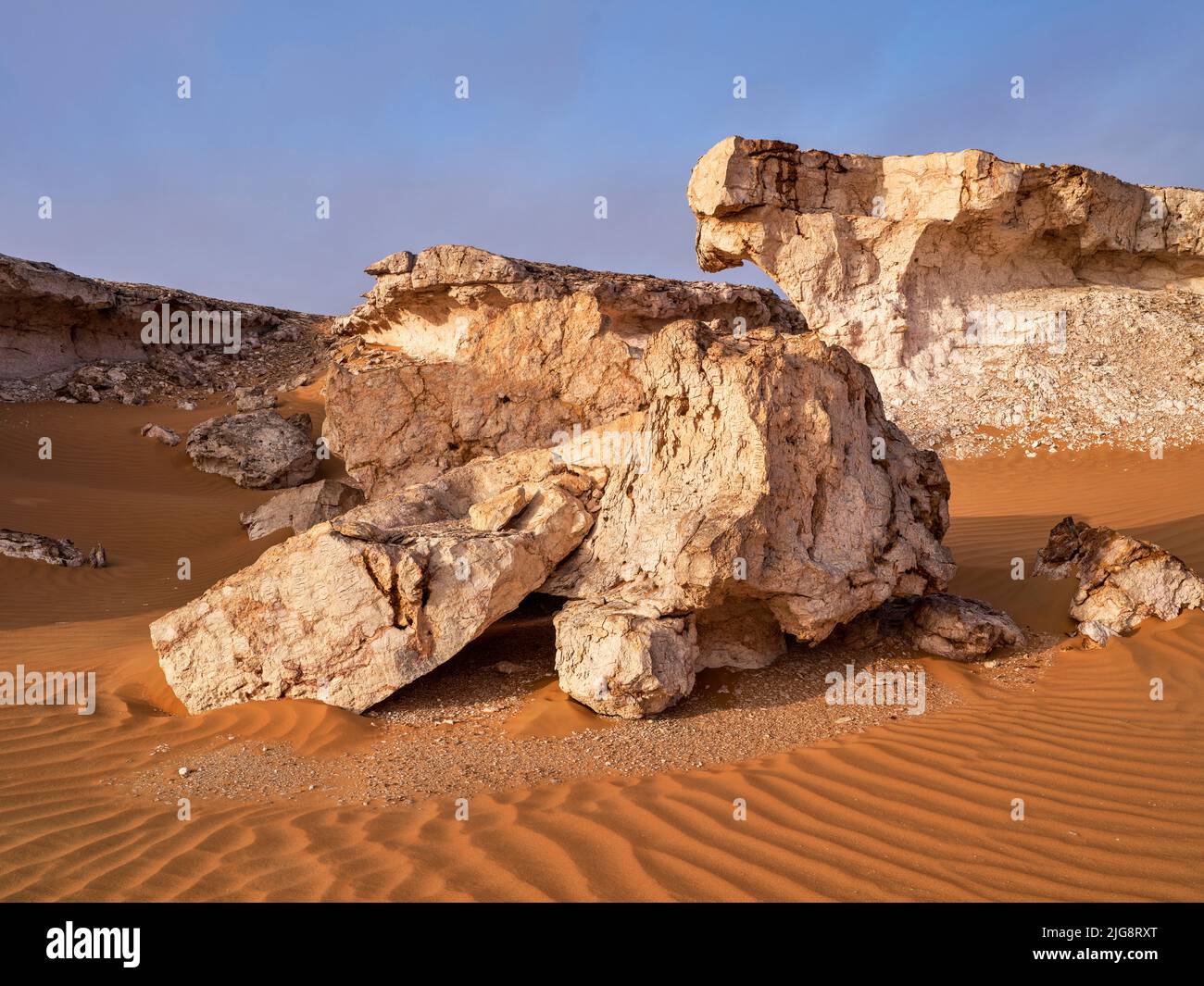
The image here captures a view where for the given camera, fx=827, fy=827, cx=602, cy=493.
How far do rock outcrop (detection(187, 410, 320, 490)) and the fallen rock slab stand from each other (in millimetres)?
2998

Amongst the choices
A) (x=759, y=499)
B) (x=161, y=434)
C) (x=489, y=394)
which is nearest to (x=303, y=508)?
(x=489, y=394)

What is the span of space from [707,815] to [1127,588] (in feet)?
14.6

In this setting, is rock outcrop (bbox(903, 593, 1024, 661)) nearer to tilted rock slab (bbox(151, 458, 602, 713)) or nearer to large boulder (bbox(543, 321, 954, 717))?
large boulder (bbox(543, 321, 954, 717))

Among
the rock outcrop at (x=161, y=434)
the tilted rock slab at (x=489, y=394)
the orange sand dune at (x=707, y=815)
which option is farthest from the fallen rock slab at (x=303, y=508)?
the rock outcrop at (x=161, y=434)

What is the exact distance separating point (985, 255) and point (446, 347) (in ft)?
35.0

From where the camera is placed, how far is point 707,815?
3.54 metres

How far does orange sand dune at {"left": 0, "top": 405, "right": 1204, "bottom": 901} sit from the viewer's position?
9.79ft

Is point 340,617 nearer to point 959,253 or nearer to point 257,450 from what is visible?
point 257,450

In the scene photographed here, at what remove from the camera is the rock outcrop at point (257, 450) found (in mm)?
14820

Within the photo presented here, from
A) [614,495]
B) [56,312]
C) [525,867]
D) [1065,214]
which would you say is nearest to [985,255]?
[1065,214]

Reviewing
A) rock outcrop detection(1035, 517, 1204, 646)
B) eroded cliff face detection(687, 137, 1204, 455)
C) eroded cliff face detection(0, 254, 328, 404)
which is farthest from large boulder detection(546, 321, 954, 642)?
eroded cliff face detection(0, 254, 328, 404)

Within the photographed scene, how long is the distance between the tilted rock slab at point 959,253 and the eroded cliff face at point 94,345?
13.7 m

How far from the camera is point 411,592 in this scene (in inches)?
196
